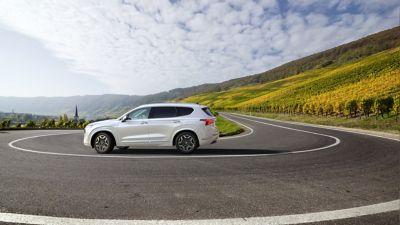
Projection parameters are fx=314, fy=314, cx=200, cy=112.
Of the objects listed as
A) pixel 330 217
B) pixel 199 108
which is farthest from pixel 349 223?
pixel 199 108

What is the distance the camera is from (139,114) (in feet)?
35.8

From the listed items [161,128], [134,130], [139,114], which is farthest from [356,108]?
[134,130]

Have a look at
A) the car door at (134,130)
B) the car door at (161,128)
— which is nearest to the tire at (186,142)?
the car door at (161,128)

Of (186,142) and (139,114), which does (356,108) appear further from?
(139,114)

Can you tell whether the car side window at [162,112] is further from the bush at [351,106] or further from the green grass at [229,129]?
the bush at [351,106]

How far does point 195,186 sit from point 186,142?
4847 mm

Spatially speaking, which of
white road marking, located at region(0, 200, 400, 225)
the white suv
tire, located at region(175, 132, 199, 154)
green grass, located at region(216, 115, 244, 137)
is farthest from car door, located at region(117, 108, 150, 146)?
green grass, located at region(216, 115, 244, 137)

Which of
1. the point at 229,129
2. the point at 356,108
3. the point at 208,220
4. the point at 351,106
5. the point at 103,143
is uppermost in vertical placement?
the point at 351,106

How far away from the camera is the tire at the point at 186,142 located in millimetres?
10578

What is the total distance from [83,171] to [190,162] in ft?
9.08

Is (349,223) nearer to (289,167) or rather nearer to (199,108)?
(289,167)

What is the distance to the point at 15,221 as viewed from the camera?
3.91 meters

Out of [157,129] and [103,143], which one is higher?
[157,129]

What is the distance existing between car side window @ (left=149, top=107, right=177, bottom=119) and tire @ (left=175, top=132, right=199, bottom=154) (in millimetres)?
789
